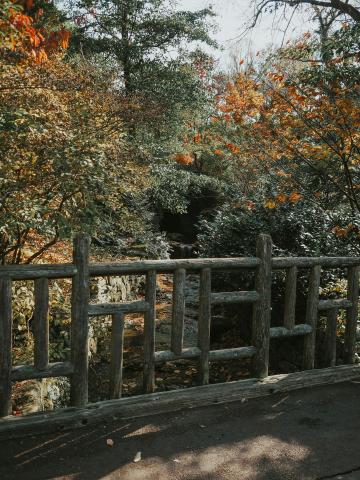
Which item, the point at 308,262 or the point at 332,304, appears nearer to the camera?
the point at 308,262

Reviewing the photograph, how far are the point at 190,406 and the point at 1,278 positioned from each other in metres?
1.76

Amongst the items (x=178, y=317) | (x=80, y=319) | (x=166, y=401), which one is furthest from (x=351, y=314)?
(x=80, y=319)

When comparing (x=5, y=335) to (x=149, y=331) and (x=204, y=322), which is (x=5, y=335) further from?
(x=204, y=322)

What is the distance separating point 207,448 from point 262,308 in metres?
1.39

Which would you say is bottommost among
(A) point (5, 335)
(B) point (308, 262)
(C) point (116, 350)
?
(C) point (116, 350)

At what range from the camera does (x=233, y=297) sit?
3.92 m

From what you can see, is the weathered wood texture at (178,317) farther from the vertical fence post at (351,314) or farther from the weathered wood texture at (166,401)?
the vertical fence post at (351,314)

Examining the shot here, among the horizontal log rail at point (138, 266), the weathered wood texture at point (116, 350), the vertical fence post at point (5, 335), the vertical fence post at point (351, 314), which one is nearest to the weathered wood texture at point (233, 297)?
the horizontal log rail at point (138, 266)

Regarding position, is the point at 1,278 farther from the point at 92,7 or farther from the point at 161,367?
the point at 92,7

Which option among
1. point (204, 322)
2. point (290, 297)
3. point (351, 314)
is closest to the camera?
point (204, 322)

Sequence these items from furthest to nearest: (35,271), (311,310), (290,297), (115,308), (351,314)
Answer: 1. (351,314)
2. (311,310)
3. (290,297)
4. (115,308)
5. (35,271)

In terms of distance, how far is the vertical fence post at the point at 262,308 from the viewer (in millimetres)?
3979

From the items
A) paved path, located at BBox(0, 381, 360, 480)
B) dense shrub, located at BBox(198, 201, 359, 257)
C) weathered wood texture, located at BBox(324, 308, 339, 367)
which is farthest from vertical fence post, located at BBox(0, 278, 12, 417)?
dense shrub, located at BBox(198, 201, 359, 257)

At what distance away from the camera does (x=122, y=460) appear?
2803 mm
